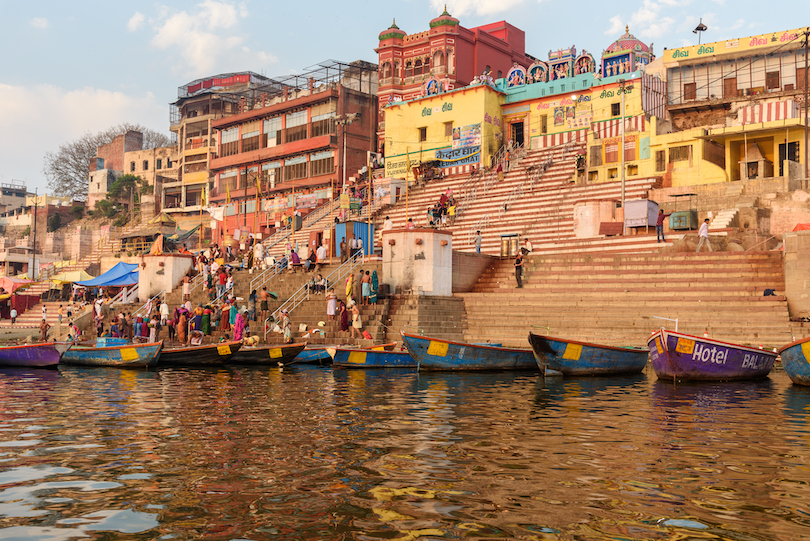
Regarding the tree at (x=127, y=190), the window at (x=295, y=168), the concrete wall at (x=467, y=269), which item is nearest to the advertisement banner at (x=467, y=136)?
the window at (x=295, y=168)

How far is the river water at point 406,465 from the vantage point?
5.55 m

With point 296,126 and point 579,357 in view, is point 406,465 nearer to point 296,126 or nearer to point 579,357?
point 579,357

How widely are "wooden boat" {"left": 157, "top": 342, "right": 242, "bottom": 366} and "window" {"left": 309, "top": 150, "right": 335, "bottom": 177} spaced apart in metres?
32.7

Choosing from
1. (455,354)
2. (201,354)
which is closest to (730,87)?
(455,354)

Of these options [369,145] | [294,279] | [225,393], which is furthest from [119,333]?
[369,145]

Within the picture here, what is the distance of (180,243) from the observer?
2275 inches

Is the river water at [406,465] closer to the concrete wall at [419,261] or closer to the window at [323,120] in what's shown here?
the concrete wall at [419,261]

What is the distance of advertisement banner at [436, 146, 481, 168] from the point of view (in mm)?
43969

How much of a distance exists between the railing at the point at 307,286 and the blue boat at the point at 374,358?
215 inches

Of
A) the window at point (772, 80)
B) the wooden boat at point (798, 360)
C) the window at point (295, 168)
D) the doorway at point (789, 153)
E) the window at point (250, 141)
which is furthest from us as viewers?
the window at point (250, 141)

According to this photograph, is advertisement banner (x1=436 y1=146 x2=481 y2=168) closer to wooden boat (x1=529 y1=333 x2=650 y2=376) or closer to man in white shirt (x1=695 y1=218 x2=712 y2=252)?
man in white shirt (x1=695 y1=218 x2=712 y2=252)

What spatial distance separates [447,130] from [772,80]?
1812 centimetres

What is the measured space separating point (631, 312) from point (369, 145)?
36192 mm

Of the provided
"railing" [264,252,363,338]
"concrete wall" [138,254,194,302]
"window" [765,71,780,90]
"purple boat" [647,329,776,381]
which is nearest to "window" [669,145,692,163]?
"window" [765,71,780,90]
